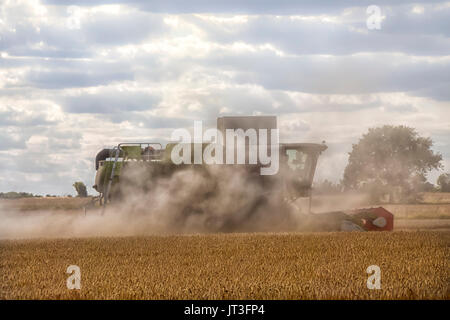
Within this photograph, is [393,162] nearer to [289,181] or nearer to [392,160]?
[392,160]

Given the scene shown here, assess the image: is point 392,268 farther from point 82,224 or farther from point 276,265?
point 82,224

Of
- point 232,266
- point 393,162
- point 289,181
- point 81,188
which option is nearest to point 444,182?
point 393,162

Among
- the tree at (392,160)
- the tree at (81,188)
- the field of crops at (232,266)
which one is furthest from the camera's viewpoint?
the tree at (392,160)

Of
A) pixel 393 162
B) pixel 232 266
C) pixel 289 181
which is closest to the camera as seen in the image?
pixel 232 266

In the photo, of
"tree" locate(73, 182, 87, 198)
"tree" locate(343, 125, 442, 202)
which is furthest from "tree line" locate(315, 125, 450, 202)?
"tree" locate(73, 182, 87, 198)

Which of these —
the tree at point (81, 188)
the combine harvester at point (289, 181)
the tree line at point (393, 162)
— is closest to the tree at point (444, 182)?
the tree line at point (393, 162)

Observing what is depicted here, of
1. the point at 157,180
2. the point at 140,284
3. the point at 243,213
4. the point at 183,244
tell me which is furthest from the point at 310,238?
the point at 140,284

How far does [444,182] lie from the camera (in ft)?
238

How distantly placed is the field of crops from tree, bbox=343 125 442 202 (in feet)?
128

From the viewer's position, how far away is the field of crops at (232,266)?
9.12 m

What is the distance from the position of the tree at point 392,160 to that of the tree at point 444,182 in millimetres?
5403

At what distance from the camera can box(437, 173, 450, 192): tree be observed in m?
70.7

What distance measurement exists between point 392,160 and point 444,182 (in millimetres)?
15580

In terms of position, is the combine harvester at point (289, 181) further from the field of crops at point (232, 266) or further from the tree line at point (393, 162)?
the tree line at point (393, 162)
